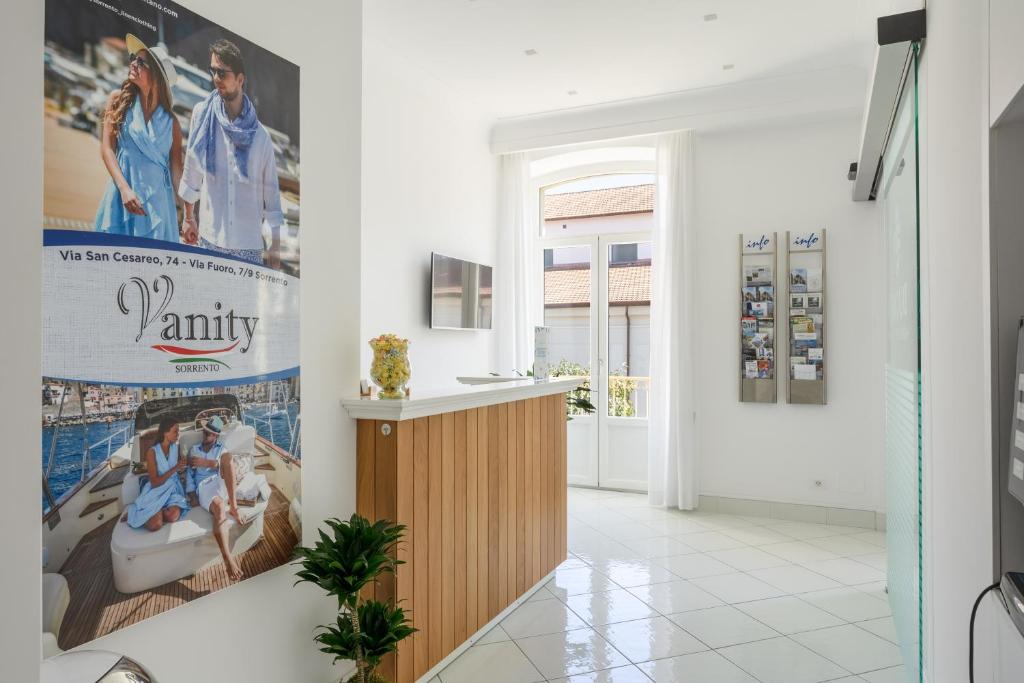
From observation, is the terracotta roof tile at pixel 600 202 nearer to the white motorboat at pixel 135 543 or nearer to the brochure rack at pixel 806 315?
the brochure rack at pixel 806 315

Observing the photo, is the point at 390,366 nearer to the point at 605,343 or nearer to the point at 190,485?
the point at 190,485

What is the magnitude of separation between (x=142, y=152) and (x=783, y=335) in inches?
185

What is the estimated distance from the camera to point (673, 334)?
531 centimetres

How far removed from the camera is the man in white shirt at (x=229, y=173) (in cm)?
173

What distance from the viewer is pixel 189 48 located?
5.60 ft

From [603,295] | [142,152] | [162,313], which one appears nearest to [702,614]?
[162,313]

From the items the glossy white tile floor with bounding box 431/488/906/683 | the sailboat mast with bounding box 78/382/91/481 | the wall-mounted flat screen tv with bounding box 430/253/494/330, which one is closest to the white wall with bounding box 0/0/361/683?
the sailboat mast with bounding box 78/382/91/481

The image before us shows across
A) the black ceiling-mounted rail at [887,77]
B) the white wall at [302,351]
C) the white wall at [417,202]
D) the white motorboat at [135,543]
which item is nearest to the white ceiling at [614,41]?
the white wall at [417,202]

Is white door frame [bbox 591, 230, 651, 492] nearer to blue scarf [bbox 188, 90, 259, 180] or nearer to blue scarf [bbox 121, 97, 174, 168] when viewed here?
blue scarf [bbox 188, 90, 259, 180]

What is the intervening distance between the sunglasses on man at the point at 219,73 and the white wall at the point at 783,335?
429 cm

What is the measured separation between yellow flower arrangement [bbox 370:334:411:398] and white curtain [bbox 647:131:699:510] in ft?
11.2

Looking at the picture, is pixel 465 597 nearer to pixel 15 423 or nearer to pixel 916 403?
pixel 916 403

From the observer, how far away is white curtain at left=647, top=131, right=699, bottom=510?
208 inches

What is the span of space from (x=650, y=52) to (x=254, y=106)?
3.36 metres
